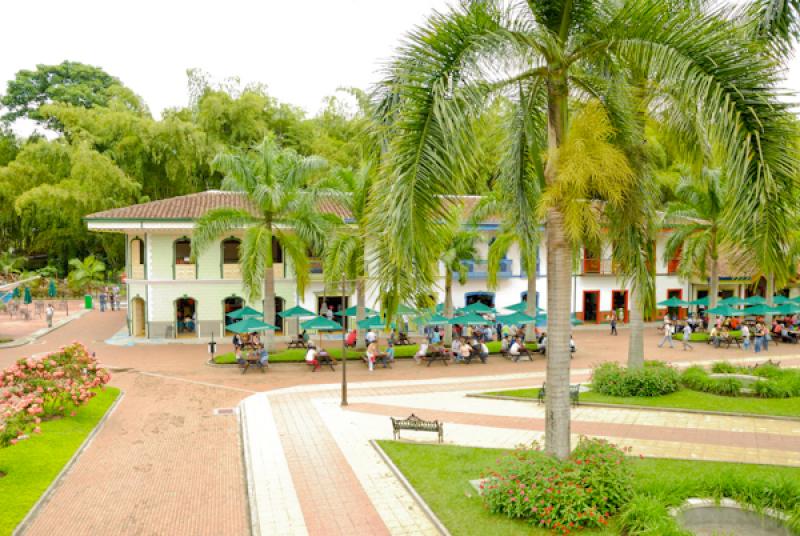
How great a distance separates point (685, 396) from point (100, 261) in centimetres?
5047

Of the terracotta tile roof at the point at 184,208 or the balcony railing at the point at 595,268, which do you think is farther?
the balcony railing at the point at 595,268

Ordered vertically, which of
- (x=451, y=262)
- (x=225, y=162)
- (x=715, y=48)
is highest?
(x=225, y=162)

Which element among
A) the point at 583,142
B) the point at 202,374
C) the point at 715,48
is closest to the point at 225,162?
the point at 202,374

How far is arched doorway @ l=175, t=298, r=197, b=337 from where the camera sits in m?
31.0

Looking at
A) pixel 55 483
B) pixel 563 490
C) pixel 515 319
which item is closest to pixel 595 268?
pixel 515 319

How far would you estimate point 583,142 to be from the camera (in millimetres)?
8086

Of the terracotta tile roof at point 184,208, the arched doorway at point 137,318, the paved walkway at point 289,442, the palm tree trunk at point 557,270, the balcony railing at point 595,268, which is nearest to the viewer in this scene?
the palm tree trunk at point 557,270

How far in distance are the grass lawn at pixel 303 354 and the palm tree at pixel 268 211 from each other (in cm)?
170

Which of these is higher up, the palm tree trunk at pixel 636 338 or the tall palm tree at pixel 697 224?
the tall palm tree at pixel 697 224

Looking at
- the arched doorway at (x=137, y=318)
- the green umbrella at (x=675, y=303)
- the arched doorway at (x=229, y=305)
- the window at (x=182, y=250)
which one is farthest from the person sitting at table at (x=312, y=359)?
the green umbrella at (x=675, y=303)

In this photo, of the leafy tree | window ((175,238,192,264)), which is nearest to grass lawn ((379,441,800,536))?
window ((175,238,192,264))

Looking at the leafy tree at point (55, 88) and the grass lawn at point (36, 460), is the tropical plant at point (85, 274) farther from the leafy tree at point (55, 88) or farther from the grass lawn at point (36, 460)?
the grass lawn at point (36, 460)

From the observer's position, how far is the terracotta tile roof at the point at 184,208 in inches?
1142

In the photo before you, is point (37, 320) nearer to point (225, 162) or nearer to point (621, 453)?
point (225, 162)
